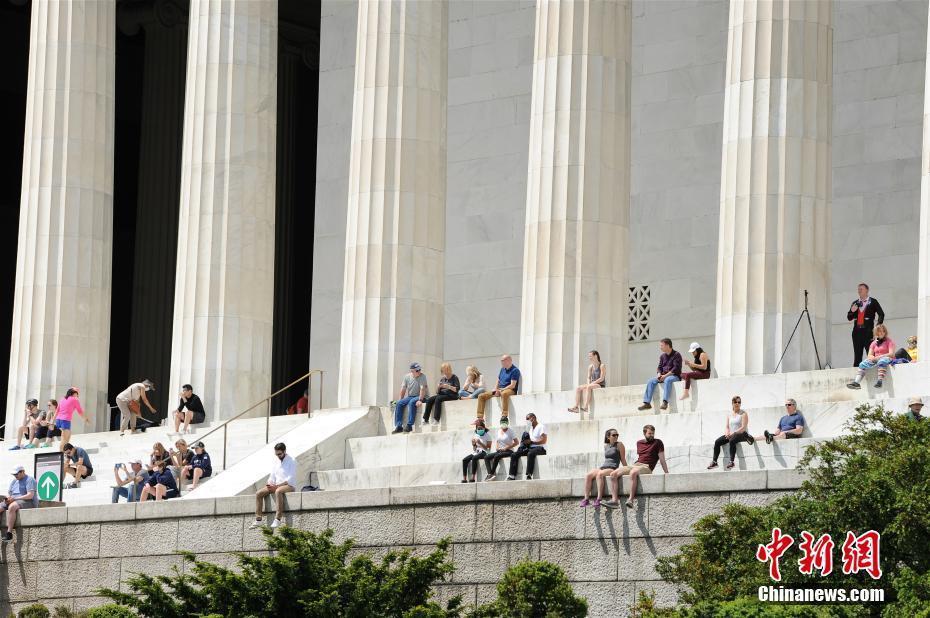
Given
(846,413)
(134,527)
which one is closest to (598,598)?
(846,413)

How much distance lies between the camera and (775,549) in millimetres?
30500

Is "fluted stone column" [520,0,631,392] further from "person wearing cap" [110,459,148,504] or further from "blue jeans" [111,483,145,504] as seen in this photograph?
"blue jeans" [111,483,145,504]

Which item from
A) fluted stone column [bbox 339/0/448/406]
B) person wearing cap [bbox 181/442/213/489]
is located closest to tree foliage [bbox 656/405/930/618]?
person wearing cap [bbox 181/442/213/489]

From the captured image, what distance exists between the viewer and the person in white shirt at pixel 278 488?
1612 inches

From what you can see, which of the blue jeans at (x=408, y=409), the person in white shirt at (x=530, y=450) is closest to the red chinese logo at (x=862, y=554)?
the person in white shirt at (x=530, y=450)

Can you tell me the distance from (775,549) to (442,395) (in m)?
19.5

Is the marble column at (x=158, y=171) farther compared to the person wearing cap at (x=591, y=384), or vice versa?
the marble column at (x=158, y=171)

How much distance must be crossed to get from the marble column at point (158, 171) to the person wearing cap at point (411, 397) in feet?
106

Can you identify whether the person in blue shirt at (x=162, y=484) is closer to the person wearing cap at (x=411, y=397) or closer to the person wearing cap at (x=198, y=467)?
the person wearing cap at (x=198, y=467)

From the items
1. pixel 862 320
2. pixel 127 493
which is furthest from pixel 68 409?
pixel 862 320

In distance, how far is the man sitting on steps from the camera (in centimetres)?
4541

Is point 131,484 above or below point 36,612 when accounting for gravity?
above

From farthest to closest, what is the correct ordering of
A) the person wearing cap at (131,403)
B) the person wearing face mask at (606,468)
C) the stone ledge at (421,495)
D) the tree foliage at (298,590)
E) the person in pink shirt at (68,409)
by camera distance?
the person in pink shirt at (68,409)
the person wearing cap at (131,403)
the person wearing face mask at (606,468)
the stone ledge at (421,495)
the tree foliage at (298,590)

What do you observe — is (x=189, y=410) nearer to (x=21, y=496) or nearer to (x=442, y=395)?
(x=442, y=395)
